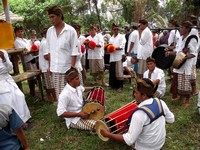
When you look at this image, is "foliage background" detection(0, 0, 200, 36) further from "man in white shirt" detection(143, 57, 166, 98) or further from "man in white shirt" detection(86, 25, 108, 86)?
"man in white shirt" detection(143, 57, 166, 98)

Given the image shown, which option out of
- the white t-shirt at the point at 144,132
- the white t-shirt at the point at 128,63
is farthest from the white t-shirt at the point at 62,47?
the white t-shirt at the point at 128,63

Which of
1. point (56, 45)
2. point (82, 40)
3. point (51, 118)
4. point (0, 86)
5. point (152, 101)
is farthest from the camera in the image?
point (82, 40)

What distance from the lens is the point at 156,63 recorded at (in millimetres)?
5754

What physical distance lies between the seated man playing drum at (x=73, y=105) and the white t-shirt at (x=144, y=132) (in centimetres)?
156

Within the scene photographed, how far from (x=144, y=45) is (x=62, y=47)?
104 inches

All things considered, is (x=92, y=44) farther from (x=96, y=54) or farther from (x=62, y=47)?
(x=62, y=47)

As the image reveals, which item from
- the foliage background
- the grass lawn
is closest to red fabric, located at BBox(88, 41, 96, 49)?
the grass lawn

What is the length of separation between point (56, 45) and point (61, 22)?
0.43 meters

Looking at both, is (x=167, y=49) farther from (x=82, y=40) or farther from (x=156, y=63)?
(x=82, y=40)

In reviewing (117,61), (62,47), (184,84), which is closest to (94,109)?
(62,47)

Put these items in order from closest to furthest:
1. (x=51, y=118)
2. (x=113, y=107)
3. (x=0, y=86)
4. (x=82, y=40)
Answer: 1. (x=0, y=86)
2. (x=51, y=118)
3. (x=113, y=107)
4. (x=82, y=40)

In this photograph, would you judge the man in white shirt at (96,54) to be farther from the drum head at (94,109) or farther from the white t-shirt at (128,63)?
the drum head at (94,109)

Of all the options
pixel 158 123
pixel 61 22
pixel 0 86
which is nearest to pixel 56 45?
pixel 61 22

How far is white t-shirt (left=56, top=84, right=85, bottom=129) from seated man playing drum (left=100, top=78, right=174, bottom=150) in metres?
1.56
